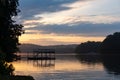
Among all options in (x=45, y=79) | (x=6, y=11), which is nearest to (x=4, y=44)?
(x=6, y=11)

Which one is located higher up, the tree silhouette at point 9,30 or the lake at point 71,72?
the tree silhouette at point 9,30

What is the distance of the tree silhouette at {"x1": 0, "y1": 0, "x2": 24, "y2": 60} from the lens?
147 feet

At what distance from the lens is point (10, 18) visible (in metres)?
46.4

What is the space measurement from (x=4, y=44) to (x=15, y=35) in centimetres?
221

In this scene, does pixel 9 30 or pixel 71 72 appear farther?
pixel 71 72

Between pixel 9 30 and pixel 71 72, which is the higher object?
pixel 9 30

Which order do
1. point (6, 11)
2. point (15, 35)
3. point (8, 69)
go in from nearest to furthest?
1. point (8, 69)
2. point (6, 11)
3. point (15, 35)

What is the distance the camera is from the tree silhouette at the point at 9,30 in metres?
44.7

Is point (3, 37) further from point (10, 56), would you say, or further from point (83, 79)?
point (83, 79)

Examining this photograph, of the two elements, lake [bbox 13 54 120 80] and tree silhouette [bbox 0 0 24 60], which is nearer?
tree silhouette [bbox 0 0 24 60]

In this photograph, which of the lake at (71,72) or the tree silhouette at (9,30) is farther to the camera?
the lake at (71,72)

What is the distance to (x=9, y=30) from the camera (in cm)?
4612

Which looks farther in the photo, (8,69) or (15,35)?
(15,35)

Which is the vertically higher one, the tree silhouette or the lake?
the tree silhouette
